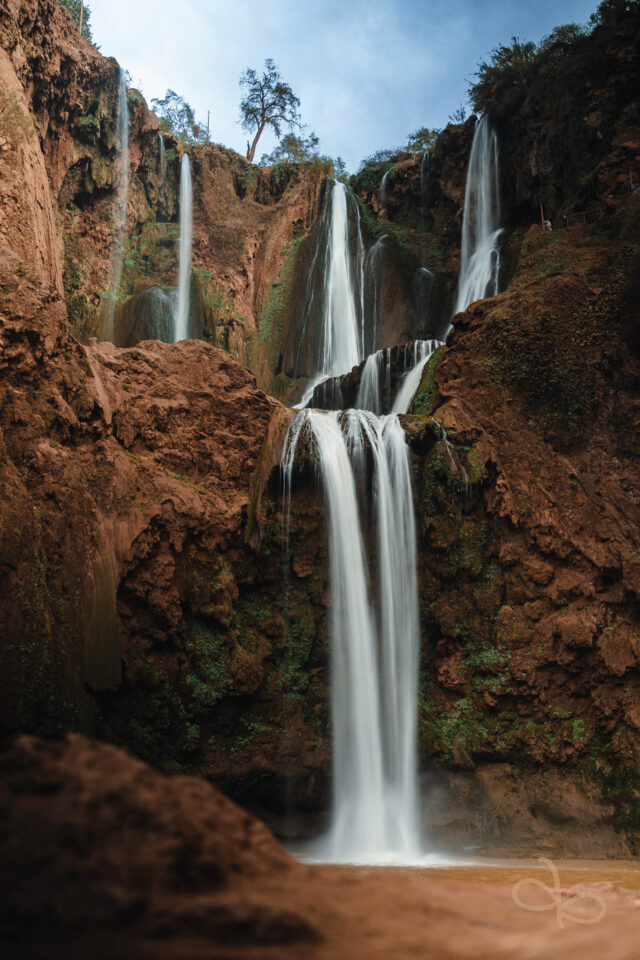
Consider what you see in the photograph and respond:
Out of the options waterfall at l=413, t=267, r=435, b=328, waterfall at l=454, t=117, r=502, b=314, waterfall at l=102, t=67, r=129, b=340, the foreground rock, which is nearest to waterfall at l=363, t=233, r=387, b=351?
waterfall at l=413, t=267, r=435, b=328

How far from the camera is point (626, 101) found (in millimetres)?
17875

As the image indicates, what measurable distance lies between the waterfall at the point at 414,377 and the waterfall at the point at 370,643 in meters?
3.80

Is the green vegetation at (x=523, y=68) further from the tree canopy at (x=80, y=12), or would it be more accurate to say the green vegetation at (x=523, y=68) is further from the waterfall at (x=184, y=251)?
the tree canopy at (x=80, y=12)

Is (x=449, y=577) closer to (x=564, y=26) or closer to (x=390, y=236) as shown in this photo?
(x=390, y=236)

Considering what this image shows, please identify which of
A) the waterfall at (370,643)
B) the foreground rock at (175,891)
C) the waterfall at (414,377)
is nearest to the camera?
the foreground rock at (175,891)

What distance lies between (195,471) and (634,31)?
1872 centimetres

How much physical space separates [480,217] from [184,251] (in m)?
12.1

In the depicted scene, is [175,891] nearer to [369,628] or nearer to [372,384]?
[369,628]

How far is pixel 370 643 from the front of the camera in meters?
11.2

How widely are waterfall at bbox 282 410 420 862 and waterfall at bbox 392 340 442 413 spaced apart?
380cm

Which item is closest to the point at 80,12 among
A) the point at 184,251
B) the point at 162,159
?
the point at 162,159

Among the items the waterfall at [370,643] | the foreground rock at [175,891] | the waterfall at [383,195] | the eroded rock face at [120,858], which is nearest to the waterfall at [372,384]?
the waterfall at [370,643]

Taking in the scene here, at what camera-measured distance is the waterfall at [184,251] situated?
23.2 m

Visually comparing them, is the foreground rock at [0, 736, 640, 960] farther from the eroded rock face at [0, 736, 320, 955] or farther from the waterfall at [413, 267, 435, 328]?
the waterfall at [413, 267, 435, 328]
